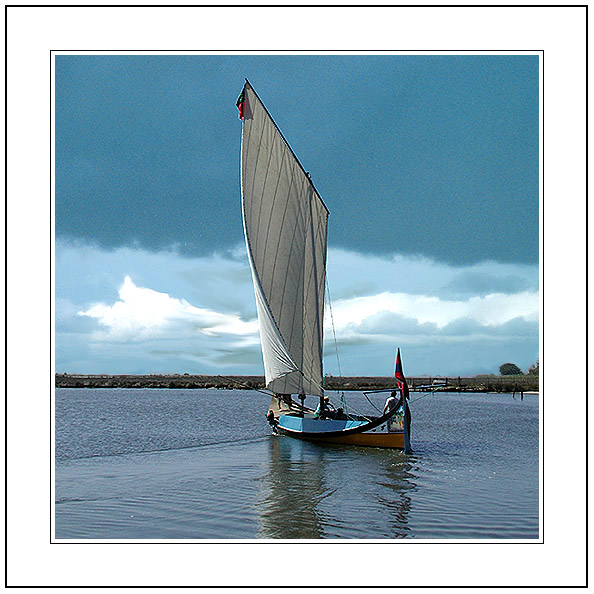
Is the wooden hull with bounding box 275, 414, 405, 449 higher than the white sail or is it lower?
lower

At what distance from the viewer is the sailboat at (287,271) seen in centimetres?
2269

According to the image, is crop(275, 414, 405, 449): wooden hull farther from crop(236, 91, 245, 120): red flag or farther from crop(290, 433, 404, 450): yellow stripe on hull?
crop(236, 91, 245, 120): red flag

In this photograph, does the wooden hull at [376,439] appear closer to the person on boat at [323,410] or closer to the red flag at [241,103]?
the person on boat at [323,410]

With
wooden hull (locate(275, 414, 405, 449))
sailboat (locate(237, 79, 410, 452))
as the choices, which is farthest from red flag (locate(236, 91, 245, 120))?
wooden hull (locate(275, 414, 405, 449))

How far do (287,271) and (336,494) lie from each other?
11.3m

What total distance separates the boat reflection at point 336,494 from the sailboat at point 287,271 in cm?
148

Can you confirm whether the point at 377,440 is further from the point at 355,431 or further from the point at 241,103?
the point at 241,103

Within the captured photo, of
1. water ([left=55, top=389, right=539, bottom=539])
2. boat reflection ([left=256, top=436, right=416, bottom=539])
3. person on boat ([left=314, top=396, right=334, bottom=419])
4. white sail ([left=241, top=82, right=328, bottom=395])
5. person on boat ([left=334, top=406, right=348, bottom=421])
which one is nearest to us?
boat reflection ([left=256, top=436, right=416, bottom=539])

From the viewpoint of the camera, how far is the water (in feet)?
35.6

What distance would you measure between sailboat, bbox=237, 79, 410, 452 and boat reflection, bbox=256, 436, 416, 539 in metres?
1.48

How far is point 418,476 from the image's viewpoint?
16.6 m

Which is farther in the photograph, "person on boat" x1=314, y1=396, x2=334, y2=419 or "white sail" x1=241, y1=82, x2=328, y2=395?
"person on boat" x1=314, y1=396, x2=334, y2=419

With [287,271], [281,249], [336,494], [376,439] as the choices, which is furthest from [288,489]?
[281,249]
